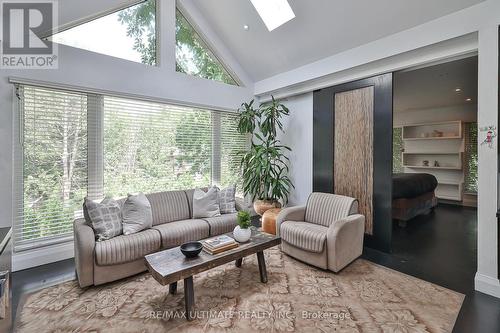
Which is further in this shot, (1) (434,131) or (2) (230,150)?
(1) (434,131)

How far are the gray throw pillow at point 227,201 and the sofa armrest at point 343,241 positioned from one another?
1547 millimetres

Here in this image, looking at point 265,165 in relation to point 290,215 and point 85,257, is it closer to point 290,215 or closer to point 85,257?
point 290,215

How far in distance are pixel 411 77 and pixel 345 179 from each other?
7.62 feet

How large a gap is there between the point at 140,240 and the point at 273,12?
362cm

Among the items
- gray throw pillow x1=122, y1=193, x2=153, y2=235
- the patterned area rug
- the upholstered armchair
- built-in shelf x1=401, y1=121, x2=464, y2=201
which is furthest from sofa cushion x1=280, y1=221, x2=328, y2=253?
built-in shelf x1=401, y1=121, x2=464, y2=201

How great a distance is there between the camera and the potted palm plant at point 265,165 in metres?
4.12

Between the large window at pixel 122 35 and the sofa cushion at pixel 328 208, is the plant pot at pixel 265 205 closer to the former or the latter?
the sofa cushion at pixel 328 208

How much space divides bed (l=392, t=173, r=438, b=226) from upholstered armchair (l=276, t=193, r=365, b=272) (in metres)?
1.67

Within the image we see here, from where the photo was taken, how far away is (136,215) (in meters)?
2.83

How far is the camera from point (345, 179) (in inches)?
141

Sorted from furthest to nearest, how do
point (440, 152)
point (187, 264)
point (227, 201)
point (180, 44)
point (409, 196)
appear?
point (440, 152) < point (409, 196) < point (180, 44) < point (227, 201) < point (187, 264)

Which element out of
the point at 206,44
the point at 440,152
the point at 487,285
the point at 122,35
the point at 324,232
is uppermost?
the point at 206,44

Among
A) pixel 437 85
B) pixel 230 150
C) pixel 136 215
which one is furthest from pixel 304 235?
pixel 437 85

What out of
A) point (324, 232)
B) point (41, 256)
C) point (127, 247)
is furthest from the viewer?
point (41, 256)
